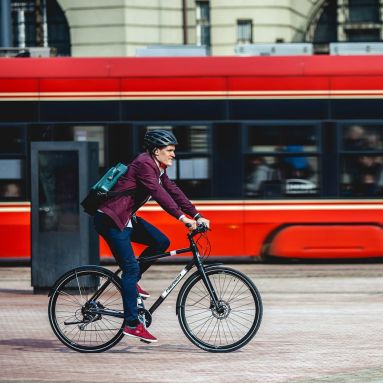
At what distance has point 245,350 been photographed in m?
9.33

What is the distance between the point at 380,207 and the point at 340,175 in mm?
674

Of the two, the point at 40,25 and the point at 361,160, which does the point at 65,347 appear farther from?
the point at 40,25

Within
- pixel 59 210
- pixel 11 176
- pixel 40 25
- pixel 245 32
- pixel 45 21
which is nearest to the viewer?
pixel 59 210

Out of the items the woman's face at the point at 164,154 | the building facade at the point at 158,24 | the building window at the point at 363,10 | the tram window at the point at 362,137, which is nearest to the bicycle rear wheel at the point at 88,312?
the woman's face at the point at 164,154

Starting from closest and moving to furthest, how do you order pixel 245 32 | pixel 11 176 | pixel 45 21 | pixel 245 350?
pixel 245 350
pixel 11 176
pixel 245 32
pixel 45 21

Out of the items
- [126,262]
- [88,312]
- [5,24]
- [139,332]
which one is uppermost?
[5,24]

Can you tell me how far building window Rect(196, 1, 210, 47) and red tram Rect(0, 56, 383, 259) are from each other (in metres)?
15.6

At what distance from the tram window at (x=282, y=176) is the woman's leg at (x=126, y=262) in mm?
7497

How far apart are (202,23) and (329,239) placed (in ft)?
54.9

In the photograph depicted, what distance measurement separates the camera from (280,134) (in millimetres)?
16484

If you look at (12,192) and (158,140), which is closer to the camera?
(158,140)

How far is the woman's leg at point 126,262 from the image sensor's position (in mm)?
9039

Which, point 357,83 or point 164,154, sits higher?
point 357,83

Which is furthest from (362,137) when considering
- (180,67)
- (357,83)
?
(180,67)
